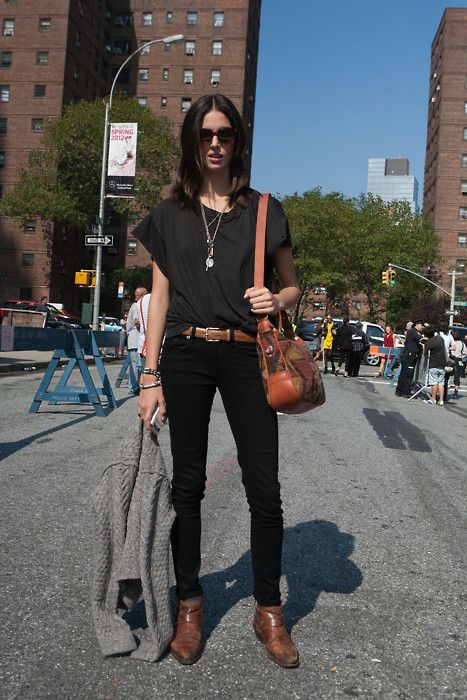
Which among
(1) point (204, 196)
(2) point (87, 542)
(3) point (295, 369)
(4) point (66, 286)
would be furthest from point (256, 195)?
(4) point (66, 286)

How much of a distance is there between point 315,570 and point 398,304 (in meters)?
71.5

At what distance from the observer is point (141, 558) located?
2588mm

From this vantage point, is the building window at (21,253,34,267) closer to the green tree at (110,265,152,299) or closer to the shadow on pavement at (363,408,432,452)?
the green tree at (110,265,152,299)

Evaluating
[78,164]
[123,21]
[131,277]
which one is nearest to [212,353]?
[78,164]

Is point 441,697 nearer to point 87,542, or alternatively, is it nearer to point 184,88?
point 87,542

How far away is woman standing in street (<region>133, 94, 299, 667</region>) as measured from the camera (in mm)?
2727

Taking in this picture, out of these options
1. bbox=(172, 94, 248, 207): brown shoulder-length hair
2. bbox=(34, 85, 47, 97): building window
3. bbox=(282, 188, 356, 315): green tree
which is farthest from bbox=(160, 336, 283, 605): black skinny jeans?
bbox=(34, 85, 47, 97): building window

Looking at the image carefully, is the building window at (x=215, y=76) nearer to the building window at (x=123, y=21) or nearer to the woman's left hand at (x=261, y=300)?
the building window at (x=123, y=21)

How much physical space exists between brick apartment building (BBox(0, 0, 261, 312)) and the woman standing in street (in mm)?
49859

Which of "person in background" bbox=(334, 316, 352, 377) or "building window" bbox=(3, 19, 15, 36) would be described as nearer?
"person in background" bbox=(334, 316, 352, 377)

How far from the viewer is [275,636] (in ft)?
8.86

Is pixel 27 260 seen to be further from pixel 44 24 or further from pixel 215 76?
pixel 215 76

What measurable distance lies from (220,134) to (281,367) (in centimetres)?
94

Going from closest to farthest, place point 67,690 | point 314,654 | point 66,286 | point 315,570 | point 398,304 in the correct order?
point 67,690
point 314,654
point 315,570
point 66,286
point 398,304
